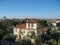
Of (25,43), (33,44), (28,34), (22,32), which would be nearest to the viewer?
(25,43)

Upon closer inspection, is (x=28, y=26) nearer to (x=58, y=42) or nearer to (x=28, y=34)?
(x=28, y=34)

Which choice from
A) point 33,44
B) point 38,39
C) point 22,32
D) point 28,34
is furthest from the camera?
point 22,32

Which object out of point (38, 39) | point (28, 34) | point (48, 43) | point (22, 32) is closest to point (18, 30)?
point (22, 32)

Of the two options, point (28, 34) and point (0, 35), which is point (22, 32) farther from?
point (0, 35)

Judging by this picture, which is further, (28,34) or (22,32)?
(22,32)

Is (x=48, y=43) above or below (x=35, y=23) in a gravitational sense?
below

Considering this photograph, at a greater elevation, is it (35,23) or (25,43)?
(35,23)

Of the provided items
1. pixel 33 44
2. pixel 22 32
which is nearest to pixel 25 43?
pixel 33 44

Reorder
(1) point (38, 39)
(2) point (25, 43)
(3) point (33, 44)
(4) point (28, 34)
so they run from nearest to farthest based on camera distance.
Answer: (2) point (25, 43), (3) point (33, 44), (1) point (38, 39), (4) point (28, 34)

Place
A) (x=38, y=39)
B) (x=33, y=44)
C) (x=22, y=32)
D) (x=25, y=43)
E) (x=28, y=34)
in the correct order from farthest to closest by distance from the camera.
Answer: (x=22, y=32)
(x=28, y=34)
(x=38, y=39)
(x=33, y=44)
(x=25, y=43)
